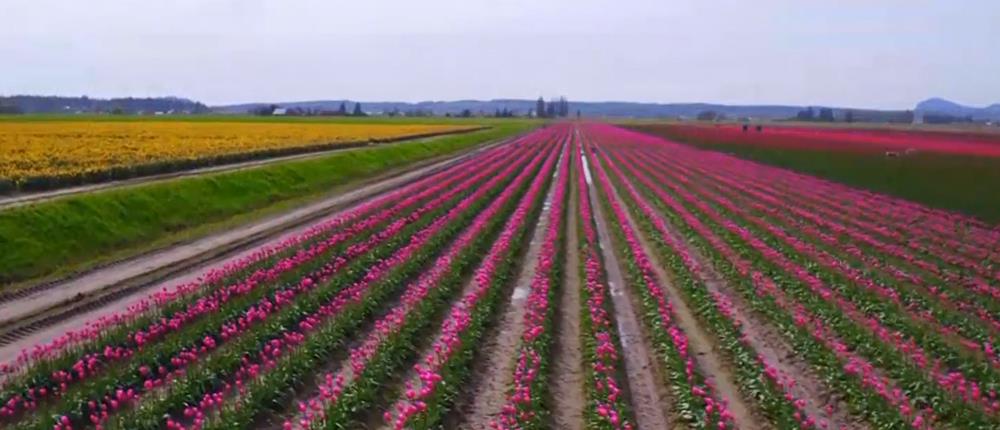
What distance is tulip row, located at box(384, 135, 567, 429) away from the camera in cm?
942

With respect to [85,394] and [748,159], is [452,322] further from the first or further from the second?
[748,159]

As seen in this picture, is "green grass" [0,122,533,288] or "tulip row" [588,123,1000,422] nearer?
"tulip row" [588,123,1000,422]

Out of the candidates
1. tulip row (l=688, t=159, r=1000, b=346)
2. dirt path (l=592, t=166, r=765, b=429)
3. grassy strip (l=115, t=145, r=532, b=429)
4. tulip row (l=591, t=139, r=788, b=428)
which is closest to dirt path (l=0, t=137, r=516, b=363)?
grassy strip (l=115, t=145, r=532, b=429)

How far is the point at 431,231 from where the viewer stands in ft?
73.8

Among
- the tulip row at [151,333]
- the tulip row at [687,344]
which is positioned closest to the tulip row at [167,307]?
the tulip row at [151,333]

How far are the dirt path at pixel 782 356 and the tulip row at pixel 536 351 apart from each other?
2.27m

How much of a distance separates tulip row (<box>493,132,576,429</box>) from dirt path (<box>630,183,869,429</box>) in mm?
2268

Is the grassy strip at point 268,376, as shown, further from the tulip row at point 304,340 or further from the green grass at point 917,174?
the green grass at point 917,174

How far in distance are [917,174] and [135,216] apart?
34.2m

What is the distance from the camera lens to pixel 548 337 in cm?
1259

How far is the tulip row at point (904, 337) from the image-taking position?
34.2ft

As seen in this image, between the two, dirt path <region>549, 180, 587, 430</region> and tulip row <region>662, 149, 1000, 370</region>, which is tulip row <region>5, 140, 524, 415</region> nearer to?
dirt path <region>549, 180, 587, 430</region>

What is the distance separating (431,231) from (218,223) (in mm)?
7092

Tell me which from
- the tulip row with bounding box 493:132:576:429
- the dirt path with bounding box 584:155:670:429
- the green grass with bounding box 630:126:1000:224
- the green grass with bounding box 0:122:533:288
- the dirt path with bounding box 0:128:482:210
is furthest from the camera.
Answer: the green grass with bounding box 630:126:1000:224
